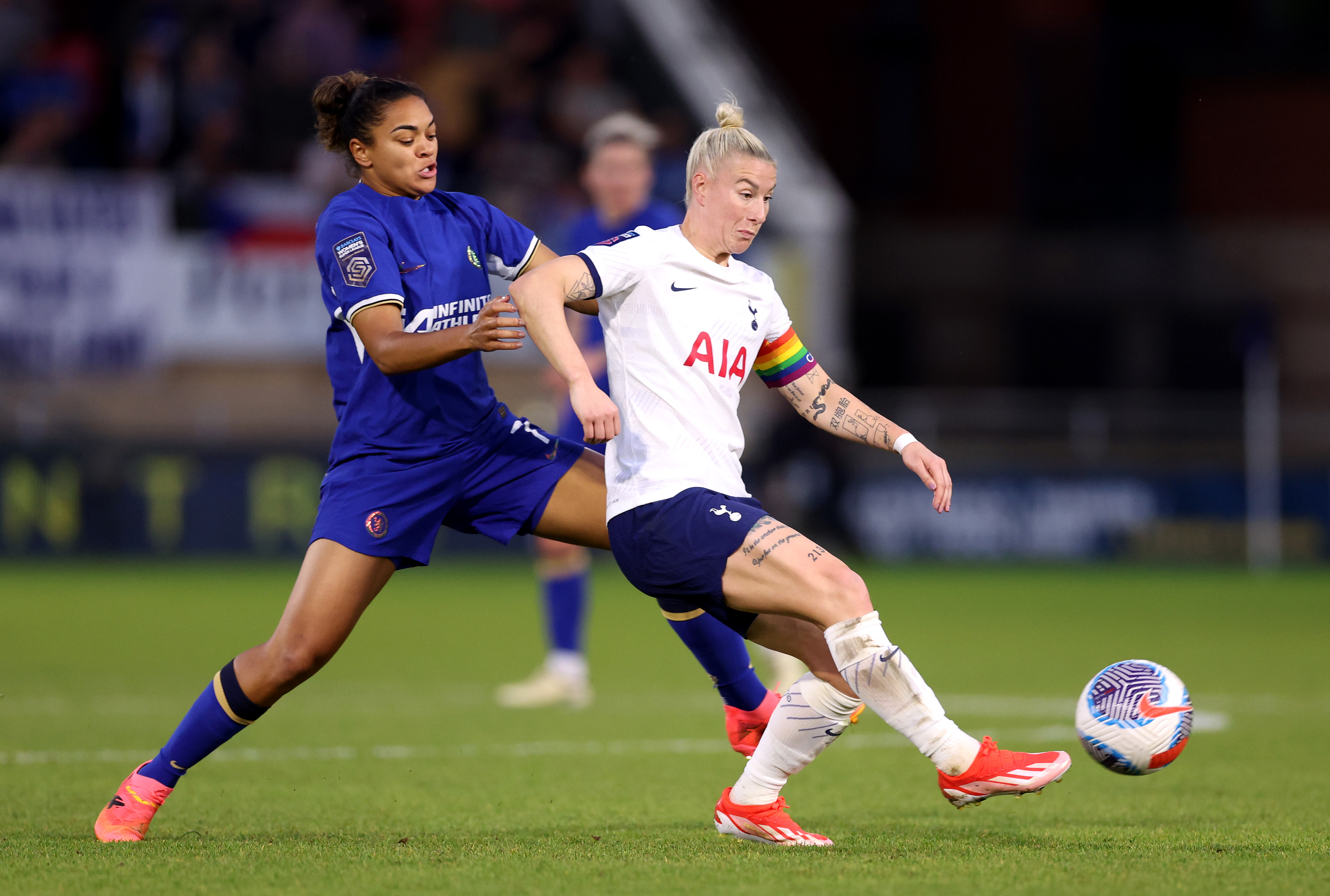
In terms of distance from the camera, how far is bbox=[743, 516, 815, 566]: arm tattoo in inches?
173

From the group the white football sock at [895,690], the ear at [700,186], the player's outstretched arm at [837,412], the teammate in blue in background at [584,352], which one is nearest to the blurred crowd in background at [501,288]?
the teammate in blue in background at [584,352]

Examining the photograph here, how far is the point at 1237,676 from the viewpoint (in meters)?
9.49

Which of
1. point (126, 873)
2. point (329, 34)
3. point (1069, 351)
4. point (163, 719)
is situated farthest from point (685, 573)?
point (1069, 351)

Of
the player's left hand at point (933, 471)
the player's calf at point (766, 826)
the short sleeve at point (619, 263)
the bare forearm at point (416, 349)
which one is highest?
the short sleeve at point (619, 263)

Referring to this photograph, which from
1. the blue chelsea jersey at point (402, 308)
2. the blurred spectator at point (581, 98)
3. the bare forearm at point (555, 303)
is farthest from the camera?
the blurred spectator at point (581, 98)

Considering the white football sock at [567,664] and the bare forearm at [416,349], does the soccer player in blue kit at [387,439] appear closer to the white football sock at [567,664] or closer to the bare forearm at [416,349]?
the bare forearm at [416,349]

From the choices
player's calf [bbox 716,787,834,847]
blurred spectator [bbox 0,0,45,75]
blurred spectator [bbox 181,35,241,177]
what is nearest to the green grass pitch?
player's calf [bbox 716,787,834,847]

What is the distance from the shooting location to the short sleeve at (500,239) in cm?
520

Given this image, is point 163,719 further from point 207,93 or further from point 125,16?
point 125,16

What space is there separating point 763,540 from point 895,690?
517 millimetres

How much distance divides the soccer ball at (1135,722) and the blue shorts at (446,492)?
68.1 inches

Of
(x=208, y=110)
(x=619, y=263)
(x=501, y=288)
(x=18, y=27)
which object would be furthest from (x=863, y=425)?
(x=18, y=27)

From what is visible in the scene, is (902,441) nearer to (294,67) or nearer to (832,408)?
(832,408)

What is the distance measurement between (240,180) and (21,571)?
498 cm
